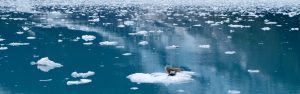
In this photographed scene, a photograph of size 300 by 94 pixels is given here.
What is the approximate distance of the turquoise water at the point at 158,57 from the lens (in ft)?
37.7

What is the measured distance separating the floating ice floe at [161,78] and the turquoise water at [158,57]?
0.78 feet

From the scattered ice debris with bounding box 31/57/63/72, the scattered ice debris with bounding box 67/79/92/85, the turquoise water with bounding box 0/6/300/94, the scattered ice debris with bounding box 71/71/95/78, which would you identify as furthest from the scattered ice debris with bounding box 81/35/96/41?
the scattered ice debris with bounding box 67/79/92/85

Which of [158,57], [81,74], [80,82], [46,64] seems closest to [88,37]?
[158,57]

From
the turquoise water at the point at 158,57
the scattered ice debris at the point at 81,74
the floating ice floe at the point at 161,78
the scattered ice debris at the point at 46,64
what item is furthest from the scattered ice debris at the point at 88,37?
the floating ice floe at the point at 161,78

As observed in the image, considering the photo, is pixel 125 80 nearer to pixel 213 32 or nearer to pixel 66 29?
pixel 213 32

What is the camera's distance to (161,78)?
12.0 m

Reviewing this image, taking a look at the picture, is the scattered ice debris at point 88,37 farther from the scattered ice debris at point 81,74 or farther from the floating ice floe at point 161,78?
the floating ice floe at point 161,78

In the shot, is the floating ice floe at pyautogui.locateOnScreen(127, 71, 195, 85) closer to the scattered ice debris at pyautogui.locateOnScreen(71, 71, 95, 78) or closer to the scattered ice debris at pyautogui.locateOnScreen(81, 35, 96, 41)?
→ the scattered ice debris at pyautogui.locateOnScreen(71, 71, 95, 78)

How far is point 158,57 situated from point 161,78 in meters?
3.35

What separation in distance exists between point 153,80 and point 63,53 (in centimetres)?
521

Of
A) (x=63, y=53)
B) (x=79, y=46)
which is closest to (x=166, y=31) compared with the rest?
(x=79, y=46)

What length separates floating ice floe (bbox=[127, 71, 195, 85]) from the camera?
11.8 m

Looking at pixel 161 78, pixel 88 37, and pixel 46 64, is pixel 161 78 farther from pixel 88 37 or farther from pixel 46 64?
pixel 88 37

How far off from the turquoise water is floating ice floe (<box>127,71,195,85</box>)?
0.78 ft
